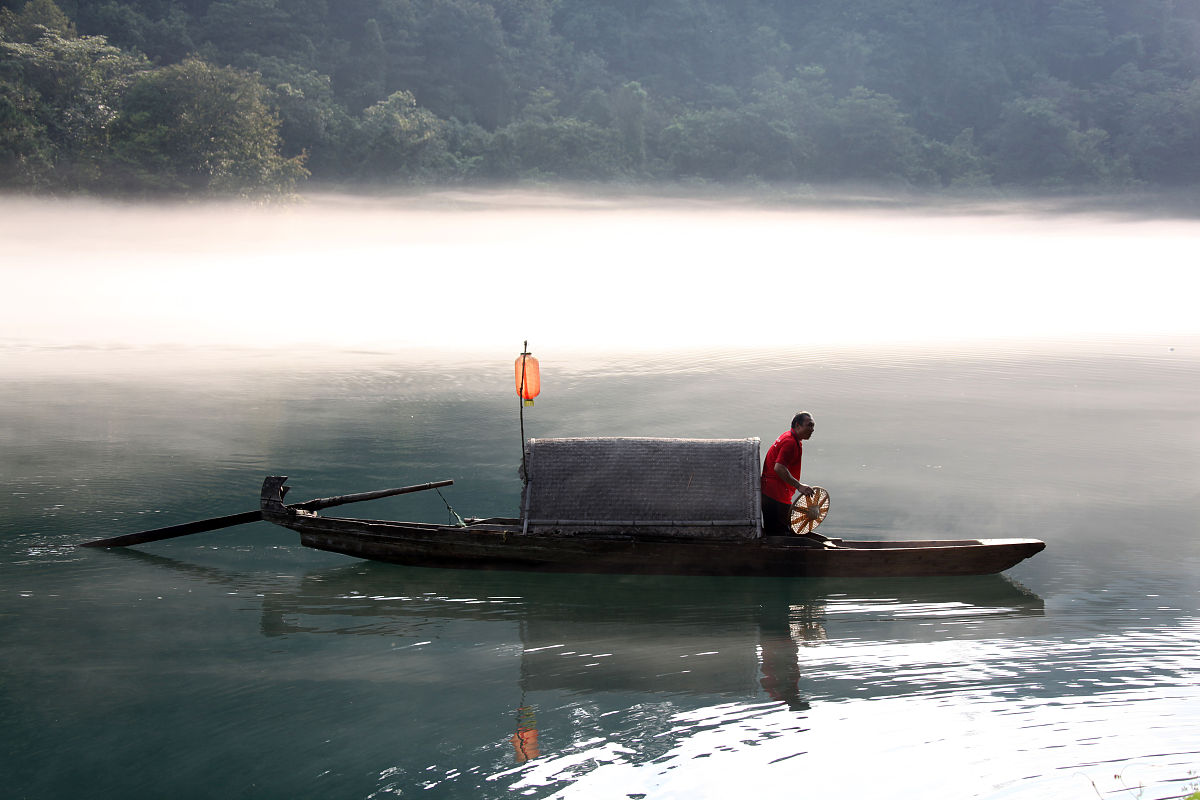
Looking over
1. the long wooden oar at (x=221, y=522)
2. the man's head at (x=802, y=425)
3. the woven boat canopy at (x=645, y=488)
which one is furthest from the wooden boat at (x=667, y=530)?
the long wooden oar at (x=221, y=522)

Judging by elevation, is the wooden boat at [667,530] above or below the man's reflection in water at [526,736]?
above

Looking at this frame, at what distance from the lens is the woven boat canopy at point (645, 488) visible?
835cm

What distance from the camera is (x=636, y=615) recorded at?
26.3 feet

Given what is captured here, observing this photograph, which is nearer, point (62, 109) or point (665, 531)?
point (665, 531)

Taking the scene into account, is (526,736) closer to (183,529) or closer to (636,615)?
(636,615)

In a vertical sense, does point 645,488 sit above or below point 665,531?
above

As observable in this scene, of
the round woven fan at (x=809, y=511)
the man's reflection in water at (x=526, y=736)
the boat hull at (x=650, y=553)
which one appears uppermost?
the round woven fan at (x=809, y=511)

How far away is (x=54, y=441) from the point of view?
1403 cm

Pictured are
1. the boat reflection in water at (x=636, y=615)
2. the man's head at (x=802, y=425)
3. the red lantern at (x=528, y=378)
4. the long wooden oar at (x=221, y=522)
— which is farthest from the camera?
the red lantern at (x=528, y=378)

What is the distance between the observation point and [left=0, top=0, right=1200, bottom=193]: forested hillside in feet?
157

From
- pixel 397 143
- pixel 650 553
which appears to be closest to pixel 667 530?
pixel 650 553

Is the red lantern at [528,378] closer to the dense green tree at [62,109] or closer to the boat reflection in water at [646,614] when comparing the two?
the boat reflection in water at [646,614]

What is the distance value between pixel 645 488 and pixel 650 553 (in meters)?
0.52

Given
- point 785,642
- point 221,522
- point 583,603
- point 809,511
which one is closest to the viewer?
point 785,642
